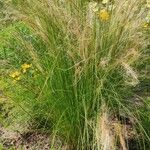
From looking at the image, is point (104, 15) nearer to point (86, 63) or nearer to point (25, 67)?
point (86, 63)

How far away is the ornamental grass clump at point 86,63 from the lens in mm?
3969

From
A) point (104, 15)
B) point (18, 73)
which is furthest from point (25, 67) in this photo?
point (104, 15)

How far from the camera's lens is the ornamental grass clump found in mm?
3969

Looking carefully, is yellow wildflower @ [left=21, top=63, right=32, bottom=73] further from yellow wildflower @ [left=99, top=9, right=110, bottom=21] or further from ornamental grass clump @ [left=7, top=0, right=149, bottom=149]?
yellow wildflower @ [left=99, top=9, right=110, bottom=21]

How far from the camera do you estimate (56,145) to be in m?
4.45

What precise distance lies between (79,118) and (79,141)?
0.77ft

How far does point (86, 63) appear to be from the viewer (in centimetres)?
397

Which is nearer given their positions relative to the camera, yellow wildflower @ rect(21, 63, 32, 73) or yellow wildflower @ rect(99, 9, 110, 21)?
yellow wildflower @ rect(99, 9, 110, 21)

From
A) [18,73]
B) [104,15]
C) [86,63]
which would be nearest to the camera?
[86,63]

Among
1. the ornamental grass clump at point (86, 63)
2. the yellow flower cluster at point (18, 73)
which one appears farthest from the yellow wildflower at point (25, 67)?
the ornamental grass clump at point (86, 63)

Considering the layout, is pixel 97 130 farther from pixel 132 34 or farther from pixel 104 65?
pixel 132 34

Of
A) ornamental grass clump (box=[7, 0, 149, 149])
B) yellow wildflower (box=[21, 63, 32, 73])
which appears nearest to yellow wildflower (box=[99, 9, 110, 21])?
ornamental grass clump (box=[7, 0, 149, 149])

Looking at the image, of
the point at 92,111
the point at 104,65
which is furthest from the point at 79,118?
the point at 104,65

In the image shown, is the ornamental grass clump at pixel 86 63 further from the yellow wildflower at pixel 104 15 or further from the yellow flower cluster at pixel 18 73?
the yellow flower cluster at pixel 18 73
